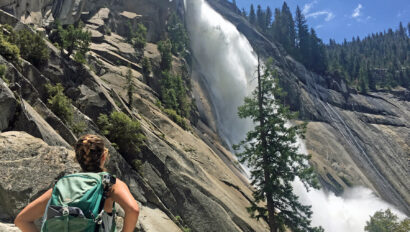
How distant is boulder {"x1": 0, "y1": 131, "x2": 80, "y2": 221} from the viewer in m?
7.25

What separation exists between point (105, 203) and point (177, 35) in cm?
5960

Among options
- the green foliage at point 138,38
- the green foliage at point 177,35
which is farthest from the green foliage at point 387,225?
the green foliage at point 177,35

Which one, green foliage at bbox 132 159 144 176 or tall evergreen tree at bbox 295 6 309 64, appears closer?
green foliage at bbox 132 159 144 176

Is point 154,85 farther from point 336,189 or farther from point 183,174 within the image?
point 336,189

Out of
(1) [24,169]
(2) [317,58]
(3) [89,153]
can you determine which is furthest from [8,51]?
(2) [317,58]

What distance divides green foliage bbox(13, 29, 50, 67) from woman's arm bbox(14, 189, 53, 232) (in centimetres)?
1668

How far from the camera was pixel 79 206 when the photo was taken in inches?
107

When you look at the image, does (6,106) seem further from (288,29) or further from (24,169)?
(288,29)

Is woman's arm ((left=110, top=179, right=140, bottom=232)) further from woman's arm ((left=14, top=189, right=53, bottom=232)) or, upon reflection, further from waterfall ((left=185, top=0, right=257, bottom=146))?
waterfall ((left=185, top=0, right=257, bottom=146))

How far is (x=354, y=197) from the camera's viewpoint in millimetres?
51062

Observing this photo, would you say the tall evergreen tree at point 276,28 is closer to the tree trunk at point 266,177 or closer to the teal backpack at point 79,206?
the tree trunk at point 266,177

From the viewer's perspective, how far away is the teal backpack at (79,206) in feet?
8.69

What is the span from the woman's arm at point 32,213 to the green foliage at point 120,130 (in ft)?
48.9

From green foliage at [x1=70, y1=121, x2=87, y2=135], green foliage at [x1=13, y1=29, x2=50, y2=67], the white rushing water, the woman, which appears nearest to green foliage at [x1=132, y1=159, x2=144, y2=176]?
green foliage at [x1=70, y1=121, x2=87, y2=135]
